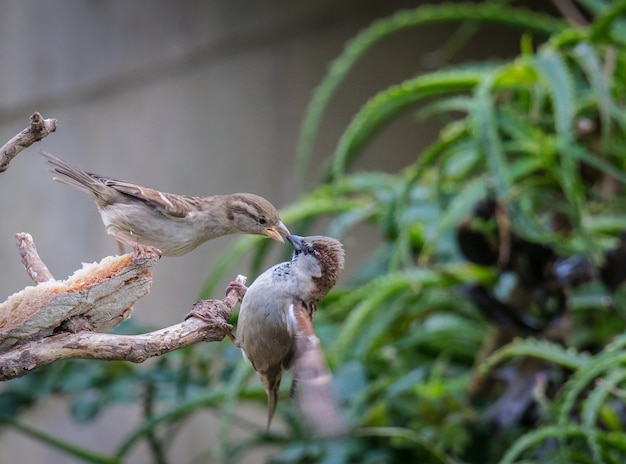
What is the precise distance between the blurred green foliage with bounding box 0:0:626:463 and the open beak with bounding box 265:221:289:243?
665 millimetres

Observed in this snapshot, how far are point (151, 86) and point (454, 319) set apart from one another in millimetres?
1483

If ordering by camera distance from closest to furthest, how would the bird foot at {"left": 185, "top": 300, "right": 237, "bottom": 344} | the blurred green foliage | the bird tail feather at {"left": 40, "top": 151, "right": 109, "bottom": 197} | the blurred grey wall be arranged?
the bird foot at {"left": 185, "top": 300, "right": 237, "bottom": 344}
the bird tail feather at {"left": 40, "top": 151, "right": 109, "bottom": 197}
the blurred green foliage
the blurred grey wall

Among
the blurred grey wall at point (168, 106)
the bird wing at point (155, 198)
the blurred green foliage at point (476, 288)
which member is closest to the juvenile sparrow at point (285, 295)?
the bird wing at point (155, 198)

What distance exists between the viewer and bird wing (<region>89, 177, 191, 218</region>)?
917mm

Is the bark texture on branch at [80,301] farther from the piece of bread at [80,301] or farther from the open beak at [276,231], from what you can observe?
the open beak at [276,231]

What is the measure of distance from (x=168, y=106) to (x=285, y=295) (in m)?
2.21

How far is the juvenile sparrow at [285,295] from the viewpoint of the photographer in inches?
38.2

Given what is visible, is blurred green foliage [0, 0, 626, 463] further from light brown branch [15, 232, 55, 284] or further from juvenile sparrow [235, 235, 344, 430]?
light brown branch [15, 232, 55, 284]

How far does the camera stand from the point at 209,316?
750 mm

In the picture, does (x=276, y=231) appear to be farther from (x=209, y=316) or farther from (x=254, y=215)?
(x=209, y=316)

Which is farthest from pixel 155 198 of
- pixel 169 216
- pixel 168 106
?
pixel 168 106

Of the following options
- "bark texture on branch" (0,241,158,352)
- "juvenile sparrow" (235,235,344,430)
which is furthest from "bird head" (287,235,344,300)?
"bark texture on branch" (0,241,158,352)

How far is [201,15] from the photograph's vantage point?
10.1ft

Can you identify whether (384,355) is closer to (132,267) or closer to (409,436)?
(409,436)
